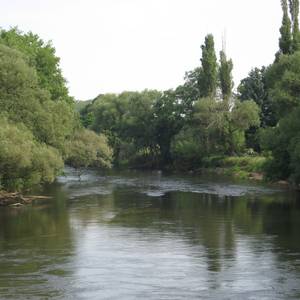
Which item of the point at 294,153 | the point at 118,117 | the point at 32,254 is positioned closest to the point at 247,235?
the point at 32,254

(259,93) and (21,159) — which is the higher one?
(259,93)

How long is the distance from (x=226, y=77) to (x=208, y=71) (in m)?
3.86

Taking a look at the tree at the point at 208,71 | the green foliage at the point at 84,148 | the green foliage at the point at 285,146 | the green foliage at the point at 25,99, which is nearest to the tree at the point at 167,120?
the tree at the point at 208,71

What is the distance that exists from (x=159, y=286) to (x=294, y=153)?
1360 inches

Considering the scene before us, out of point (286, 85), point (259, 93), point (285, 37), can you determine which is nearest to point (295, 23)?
point (285, 37)

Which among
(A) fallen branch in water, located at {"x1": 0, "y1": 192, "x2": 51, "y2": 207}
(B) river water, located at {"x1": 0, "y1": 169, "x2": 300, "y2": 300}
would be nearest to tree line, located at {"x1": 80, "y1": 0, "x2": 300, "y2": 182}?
(B) river water, located at {"x1": 0, "y1": 169, "x2": 300, "y2": 300}

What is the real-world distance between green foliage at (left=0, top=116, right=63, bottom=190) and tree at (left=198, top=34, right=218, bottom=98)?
55263 millimetres

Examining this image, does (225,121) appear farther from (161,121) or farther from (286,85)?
(286,85)

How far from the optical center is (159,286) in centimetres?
2362

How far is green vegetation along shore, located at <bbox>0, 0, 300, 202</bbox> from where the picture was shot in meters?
52.8

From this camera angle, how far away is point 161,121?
117 metres

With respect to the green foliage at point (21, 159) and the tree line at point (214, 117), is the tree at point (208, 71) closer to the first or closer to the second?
the tree line at point (214, 117)

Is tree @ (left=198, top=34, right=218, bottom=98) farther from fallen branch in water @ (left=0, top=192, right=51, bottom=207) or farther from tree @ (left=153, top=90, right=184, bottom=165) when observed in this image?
fallen branch in water @ (left=0, top=192, right=51, bottom=207)

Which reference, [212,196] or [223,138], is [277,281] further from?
[223,138]
